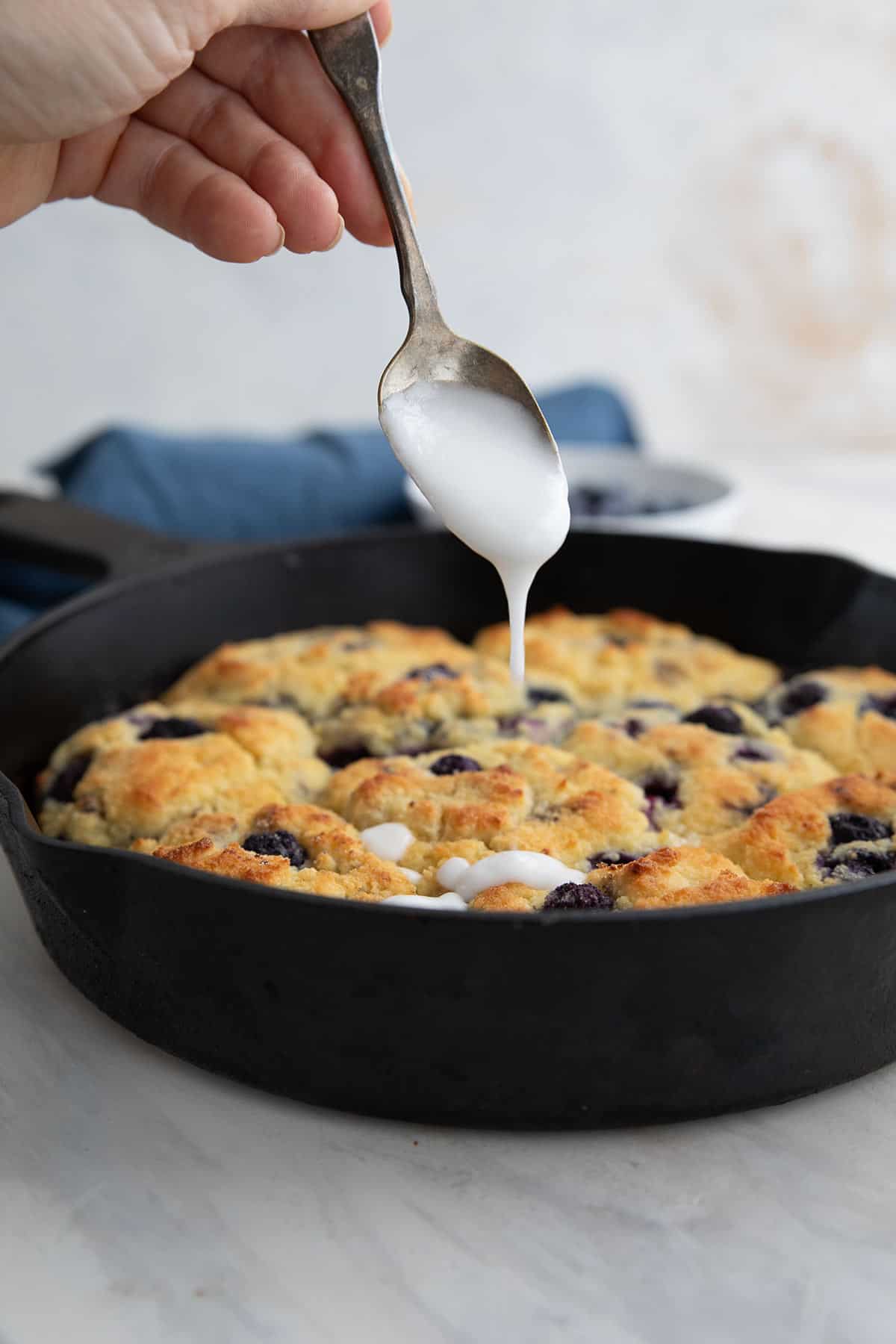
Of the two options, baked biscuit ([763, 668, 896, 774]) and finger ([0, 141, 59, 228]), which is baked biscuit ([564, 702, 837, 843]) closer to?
baked biscuit ([763, 668, 896, 774])

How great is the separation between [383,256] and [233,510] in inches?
44.5

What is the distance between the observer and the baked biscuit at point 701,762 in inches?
61.7

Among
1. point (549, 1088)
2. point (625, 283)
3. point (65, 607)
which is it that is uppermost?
point (625, 283)

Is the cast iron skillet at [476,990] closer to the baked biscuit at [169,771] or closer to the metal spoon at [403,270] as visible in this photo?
the baked biscuit at [169,771]

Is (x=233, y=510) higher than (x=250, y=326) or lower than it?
lower

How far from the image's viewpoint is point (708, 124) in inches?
155

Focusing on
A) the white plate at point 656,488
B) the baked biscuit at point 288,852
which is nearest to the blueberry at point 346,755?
the baked biscuit at point 288,852

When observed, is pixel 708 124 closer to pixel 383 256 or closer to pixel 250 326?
pixel 383 256

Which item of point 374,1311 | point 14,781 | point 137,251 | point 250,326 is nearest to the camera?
point 374,1311

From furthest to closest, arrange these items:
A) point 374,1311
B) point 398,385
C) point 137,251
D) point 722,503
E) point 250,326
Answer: point 250,326 < point 137,251 < point 722,503 < point 398,385 < point 374,1311

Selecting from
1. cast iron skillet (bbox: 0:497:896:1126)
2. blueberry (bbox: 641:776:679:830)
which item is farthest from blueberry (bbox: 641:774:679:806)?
cast iron skillet (bbox: 0:497:896:1126)

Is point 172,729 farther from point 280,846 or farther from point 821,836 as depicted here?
point 821,836

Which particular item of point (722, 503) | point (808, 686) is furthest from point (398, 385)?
point (722, 503)

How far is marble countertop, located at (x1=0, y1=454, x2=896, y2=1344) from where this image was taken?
1.05m
